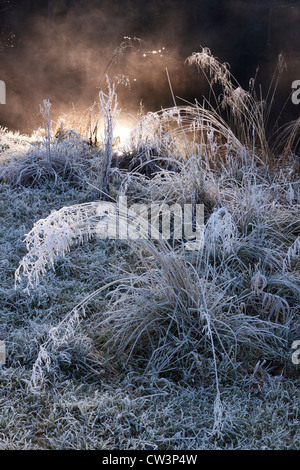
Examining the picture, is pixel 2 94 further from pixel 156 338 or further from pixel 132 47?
pixel 156 338

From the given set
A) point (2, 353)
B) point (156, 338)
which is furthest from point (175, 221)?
point (2, 353)

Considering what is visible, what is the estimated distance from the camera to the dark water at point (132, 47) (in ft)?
24.0

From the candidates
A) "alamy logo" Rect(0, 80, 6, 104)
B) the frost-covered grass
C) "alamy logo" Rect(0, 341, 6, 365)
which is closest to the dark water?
"alamy logo" Rect(0, 80, 6, 104)

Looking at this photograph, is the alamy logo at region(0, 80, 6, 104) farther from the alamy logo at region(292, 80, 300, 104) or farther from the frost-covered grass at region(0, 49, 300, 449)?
the frost-covered grass at region(0, 49, 300, 449)

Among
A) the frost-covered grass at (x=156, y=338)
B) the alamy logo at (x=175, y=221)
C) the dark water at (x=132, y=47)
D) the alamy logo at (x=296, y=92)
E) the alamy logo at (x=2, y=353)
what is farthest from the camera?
the dark water at (x=132, y=47)

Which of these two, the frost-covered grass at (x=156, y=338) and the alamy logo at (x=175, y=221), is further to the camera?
the alamy logo at (x=175, y=221)

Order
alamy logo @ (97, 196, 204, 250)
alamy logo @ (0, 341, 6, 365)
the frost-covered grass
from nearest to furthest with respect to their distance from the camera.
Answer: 1. the frost-covered grass
2. alamy logo @ (0, 341, 6, 365)
3. alamy logo @ (97, 196, 204, 250)

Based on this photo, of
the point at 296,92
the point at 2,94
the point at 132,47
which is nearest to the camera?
the point at 296,92

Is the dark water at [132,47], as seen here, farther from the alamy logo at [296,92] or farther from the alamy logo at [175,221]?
the alamy logo at [175,221]

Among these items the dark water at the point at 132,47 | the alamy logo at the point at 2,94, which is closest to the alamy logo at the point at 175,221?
the dark water at the point at 132,47

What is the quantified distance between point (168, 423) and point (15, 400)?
493 mm

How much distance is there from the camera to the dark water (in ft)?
24.0

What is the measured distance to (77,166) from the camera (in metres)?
3.65

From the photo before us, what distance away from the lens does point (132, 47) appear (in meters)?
7.79
